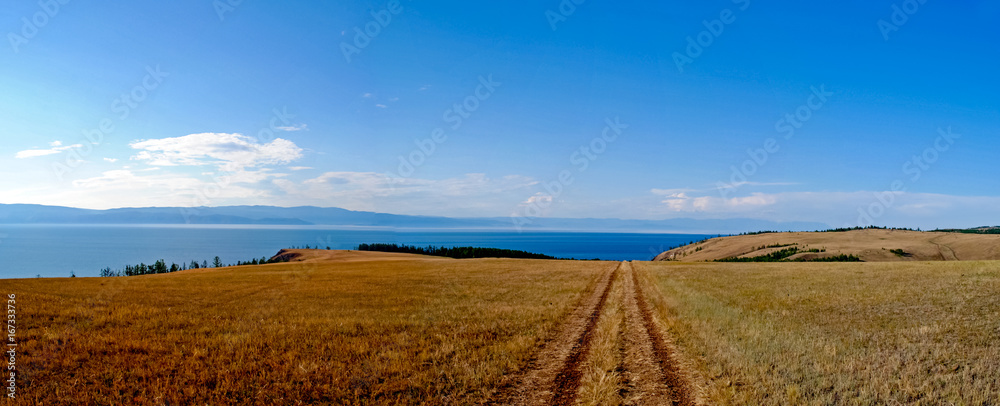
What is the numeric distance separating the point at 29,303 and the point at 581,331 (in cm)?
2216

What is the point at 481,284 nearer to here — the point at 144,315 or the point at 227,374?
the point at 144,315

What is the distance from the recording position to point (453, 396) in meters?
8.71

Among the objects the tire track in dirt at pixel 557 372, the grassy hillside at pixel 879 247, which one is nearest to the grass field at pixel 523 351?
the tire track in dirt at pixel 557 372

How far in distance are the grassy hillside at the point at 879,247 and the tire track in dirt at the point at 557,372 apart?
7519cm

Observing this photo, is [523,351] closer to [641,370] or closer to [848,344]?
[641,370]

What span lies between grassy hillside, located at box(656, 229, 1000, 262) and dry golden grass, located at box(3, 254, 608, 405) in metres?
77.4

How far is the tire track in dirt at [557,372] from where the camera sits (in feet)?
28.0

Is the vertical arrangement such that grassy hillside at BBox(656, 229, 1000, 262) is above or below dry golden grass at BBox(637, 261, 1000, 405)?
below

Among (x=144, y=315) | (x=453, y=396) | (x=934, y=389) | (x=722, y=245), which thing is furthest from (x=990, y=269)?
(x=722, y=245)

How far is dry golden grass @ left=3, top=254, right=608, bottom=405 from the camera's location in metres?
8.72

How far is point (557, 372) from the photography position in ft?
33.2

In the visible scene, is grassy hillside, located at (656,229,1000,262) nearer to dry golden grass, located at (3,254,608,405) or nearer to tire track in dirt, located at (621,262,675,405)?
tire track in dirt, located at (621,262,675,405)

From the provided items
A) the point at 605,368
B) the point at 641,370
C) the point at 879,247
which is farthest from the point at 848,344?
the point at 879,247

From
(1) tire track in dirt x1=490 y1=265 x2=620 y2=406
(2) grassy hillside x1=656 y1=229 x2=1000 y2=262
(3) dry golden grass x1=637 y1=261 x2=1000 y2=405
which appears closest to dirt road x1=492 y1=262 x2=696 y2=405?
(1) tire track in dirt x1=490 y1=265 x2=620 y2=406
